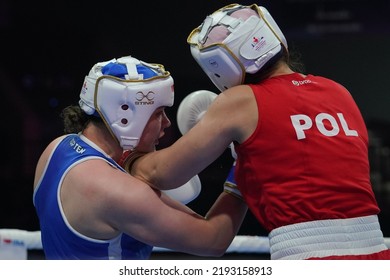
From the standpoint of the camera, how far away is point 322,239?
7.52 ft

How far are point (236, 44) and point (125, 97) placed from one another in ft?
1.40

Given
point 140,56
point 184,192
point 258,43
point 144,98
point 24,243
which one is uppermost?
point 258,43

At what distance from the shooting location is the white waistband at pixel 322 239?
2.29m

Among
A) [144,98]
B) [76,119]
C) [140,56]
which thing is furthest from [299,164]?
[140,56]

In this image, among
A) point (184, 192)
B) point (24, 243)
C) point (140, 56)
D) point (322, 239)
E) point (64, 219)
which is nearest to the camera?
point (322, 239)

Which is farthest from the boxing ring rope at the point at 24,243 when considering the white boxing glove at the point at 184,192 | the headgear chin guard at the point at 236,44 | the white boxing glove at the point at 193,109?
the headgear chin guard at the point at 236,44

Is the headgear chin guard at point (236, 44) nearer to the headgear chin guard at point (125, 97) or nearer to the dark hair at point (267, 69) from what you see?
the dark hair at point (267, 69)

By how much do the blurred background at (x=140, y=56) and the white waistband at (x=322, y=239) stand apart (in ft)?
8.41

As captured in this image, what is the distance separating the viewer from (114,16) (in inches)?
203

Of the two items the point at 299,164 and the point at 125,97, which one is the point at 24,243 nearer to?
the point at 125,97

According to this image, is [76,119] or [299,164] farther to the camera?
[76,119]

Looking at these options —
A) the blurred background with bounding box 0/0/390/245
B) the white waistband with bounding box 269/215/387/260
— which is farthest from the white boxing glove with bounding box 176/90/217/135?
the blurred background with bounding box 0/0/390/245
